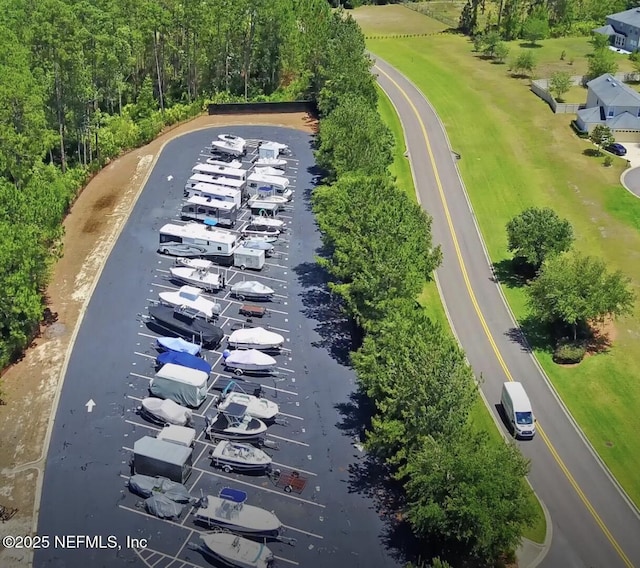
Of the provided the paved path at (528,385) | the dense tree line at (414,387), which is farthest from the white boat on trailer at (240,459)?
the paved path at (528,385)

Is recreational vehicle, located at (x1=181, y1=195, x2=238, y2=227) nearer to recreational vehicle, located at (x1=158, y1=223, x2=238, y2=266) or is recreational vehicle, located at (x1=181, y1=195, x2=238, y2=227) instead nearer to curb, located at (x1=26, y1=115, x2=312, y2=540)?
recreational vehicle, located at (x1=158, y1=223, x2=238, y2=266)

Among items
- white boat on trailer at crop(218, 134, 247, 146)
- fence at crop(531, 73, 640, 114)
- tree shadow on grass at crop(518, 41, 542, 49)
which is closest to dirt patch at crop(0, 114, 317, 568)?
white boat on trailer at crop(218, 134, 247, 146)

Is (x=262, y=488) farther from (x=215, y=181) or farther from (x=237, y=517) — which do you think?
(x=215, y=181)

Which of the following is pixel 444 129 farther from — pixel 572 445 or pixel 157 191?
pixel 572 445

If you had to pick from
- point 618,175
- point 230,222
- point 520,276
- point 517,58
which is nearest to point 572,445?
point 520,276

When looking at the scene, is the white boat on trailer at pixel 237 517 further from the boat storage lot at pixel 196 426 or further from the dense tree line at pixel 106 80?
the dense tree line at pixel 106 80

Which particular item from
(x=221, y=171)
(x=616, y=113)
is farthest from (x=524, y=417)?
(x=616, y=113)
